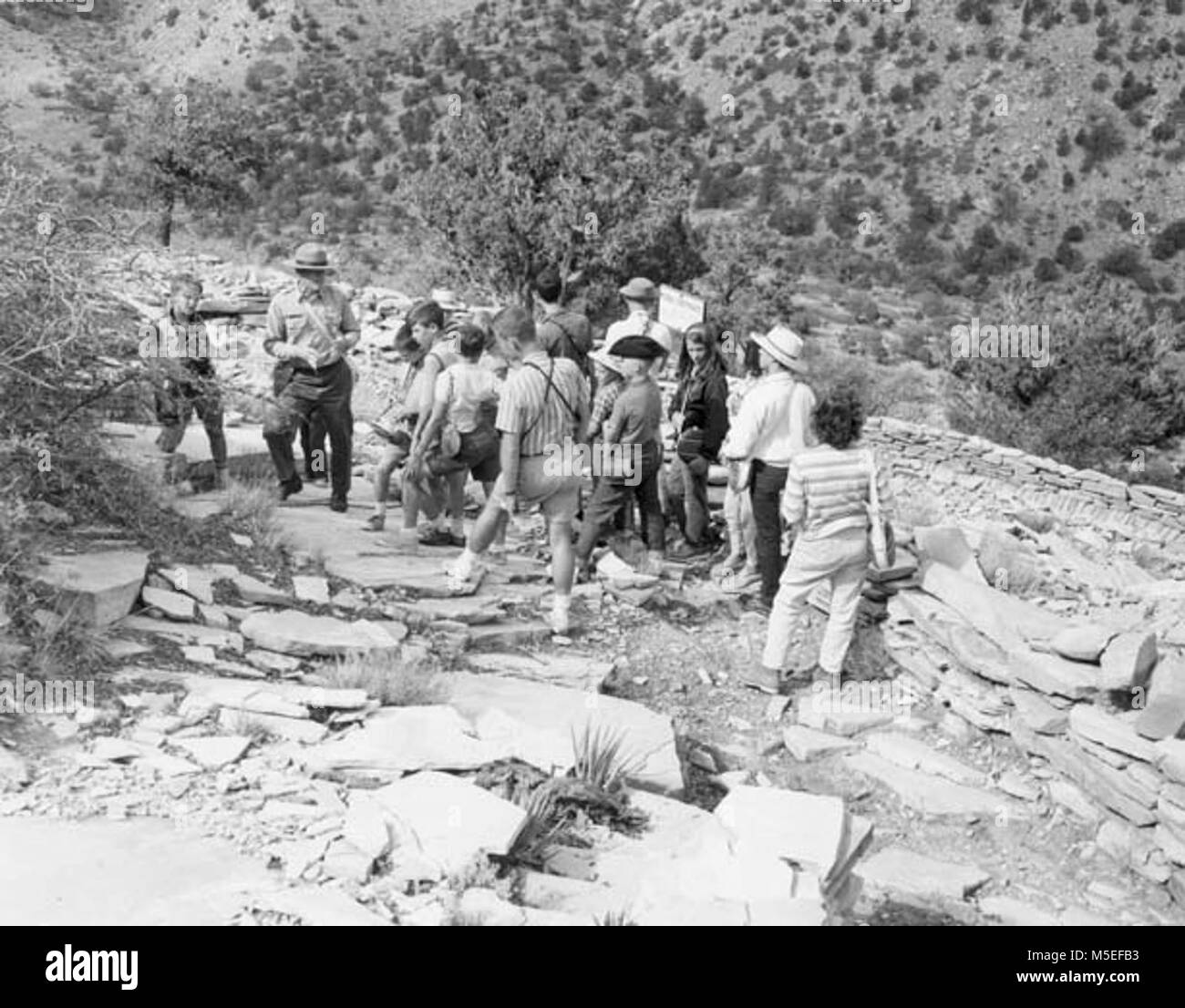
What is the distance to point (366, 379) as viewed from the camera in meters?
15.6

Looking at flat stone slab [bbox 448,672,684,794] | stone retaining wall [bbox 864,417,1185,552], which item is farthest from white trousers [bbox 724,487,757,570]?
stone retaining wall [bbox 864,417,1185,552]

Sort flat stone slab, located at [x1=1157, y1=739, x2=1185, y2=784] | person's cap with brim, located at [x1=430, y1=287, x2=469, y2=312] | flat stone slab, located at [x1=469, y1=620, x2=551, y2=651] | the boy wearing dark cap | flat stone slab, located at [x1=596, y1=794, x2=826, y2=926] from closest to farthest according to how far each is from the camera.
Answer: flat stone slab, located at [x1=596, y1=794, x2=826, y2=926], flat stone slab, located at [x1=1157, y1=739, x2=1185, y2=784], flat stone slab, located at [x1=469, y1=620, x2=551, y2=651], the boy wearing dark cap, person's cap with brim, located at [x1=430, y1=287, x2=469, y2=312]

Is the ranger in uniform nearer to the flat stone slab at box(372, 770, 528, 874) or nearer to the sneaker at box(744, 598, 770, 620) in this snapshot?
the sneaker at box(744, 598, 770, 620)

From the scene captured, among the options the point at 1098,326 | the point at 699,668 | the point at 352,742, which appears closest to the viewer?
the point at 352,742

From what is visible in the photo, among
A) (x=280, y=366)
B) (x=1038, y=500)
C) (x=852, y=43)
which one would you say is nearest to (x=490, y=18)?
(x=852, y=43)

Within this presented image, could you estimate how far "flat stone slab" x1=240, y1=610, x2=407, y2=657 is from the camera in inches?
233

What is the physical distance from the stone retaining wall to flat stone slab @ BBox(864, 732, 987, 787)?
9.48m

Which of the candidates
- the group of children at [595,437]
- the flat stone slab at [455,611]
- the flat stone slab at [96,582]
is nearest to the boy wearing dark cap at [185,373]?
the group of children at [595,437]

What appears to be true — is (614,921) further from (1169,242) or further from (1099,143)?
(1099,143)

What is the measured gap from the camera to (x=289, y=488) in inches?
324

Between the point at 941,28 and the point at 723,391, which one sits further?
the point at 941,28

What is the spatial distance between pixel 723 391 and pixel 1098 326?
14.0 meters

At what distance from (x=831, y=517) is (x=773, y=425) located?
805 millimetres

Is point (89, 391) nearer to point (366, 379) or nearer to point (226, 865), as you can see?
point (226, 865)
